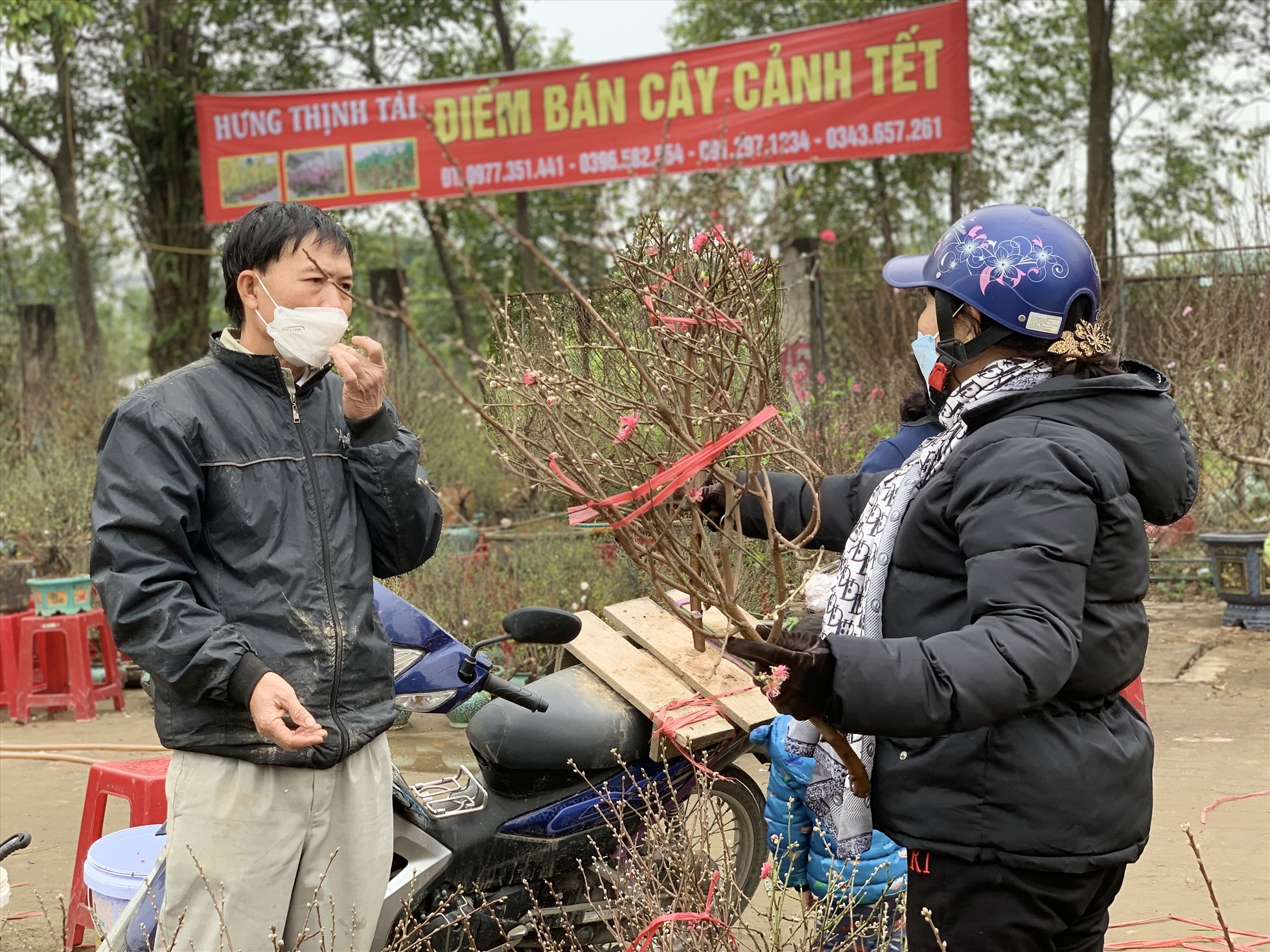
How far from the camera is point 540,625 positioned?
9.97 feet

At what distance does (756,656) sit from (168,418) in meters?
1.20

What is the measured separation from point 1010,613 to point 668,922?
2.82 ft

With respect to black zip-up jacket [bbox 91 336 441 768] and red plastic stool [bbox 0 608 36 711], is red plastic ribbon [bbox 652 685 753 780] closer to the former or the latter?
black zip-up jacket [bbox 91 336 441 768]

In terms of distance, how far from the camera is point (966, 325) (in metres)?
2.14

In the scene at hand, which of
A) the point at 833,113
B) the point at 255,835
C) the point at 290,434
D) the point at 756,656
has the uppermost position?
the point at 833,113

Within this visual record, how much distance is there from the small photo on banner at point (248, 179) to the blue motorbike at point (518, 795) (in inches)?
454

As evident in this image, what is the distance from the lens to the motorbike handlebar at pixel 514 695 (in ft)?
10.6

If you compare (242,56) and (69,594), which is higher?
(242,56)

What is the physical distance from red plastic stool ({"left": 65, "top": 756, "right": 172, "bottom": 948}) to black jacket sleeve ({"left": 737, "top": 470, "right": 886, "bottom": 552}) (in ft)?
7.24

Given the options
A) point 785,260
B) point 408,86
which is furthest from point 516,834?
point 408,86

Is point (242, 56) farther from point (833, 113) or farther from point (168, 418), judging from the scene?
point (168, 418)

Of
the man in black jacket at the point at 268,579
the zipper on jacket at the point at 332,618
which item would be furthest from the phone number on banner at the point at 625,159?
the zipper on jacket at the point at 332,618

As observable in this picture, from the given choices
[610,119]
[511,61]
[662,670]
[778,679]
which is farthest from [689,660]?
[511,61]

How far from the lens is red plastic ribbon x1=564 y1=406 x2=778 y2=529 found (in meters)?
1.98
